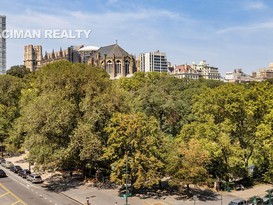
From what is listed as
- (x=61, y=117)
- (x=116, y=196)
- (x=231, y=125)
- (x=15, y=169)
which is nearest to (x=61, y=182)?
(x=61, y=117)

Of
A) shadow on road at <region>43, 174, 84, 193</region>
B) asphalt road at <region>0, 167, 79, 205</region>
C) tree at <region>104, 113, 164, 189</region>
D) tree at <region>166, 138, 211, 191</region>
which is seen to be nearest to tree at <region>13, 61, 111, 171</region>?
shadow on road at <region>43, 174, 84, 193</region>

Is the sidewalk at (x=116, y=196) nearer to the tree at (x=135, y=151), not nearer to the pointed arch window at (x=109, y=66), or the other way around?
the tree at (x=135, y=151)

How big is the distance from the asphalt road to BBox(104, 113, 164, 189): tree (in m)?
5.98

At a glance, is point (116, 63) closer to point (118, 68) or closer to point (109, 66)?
point (118, 68)

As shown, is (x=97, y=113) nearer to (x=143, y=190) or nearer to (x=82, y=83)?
(x=82, y=83)

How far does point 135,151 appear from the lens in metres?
34.1

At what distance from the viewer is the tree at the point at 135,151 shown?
109 feet

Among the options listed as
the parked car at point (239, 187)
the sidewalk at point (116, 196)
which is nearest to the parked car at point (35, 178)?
the sidewalk at point (116, 196)

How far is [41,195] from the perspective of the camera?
114 feet

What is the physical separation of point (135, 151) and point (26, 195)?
1262 cm

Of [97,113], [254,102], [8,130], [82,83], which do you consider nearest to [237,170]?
[254,102]

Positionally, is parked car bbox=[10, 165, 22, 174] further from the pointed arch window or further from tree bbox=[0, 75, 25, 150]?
the pointed arch window

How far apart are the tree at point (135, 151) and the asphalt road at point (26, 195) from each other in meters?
5.98

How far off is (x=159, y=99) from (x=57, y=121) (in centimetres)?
2134
